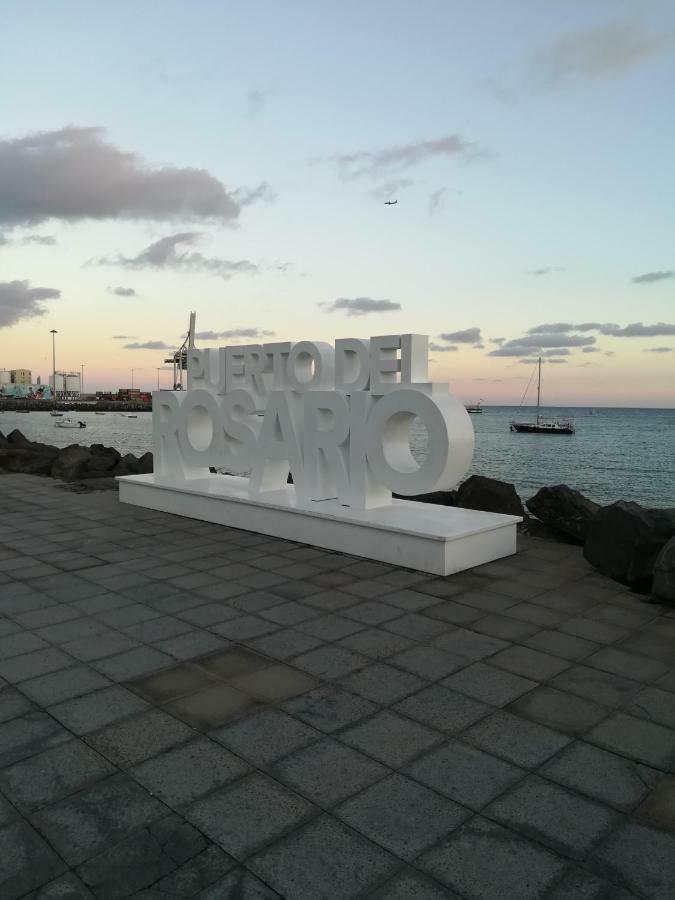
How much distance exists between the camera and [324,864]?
3.10 meters

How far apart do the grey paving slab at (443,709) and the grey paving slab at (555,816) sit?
2.34 feet

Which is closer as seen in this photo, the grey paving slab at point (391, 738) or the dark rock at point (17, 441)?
the grey paving slab at point (391, 738)

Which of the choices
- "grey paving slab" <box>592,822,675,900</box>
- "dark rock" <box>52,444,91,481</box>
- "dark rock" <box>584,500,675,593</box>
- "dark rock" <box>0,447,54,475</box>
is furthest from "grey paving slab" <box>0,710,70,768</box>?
"dark rock" <box>0,447,54,475</box>

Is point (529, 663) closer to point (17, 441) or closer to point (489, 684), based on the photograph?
point (489, 684)

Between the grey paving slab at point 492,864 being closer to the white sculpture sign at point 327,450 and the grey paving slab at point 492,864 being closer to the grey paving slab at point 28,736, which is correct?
the grey paving slab at point 28,736

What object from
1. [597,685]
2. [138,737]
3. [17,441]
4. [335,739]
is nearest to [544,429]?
[17,441]

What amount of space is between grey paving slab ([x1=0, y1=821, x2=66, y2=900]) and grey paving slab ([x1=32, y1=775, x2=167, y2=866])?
5 cm

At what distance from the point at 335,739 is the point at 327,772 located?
0.37 metres

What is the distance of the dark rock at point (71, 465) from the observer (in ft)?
53.1

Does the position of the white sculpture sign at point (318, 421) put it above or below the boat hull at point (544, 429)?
above

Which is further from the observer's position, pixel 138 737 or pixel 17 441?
pixel 17 441

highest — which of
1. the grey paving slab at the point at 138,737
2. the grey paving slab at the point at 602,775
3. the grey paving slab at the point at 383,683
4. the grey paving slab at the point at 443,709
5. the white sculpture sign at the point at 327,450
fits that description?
the white sculpture sign at the point at 327,450

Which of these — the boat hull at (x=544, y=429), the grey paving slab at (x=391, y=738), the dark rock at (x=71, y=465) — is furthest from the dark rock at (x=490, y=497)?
the boat hull at (x=544, y=429)

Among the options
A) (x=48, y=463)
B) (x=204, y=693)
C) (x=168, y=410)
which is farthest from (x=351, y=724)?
(x=48, y=463)
